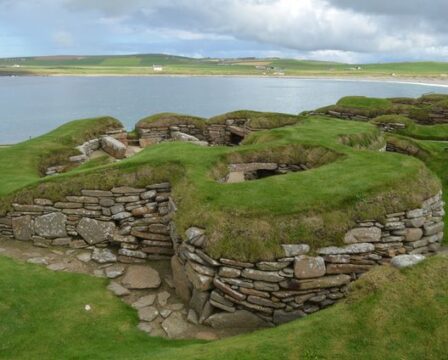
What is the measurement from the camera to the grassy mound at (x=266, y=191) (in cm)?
977

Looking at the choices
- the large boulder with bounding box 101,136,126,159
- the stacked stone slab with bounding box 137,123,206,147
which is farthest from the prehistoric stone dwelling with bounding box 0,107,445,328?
the stacked stone slab with bounding box 137,123,206,147

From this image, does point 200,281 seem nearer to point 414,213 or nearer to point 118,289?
point 118,289

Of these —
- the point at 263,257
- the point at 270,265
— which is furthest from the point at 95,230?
the point at 270,265

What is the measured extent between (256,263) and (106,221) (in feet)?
18.7

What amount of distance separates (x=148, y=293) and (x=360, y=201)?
19.9 feet

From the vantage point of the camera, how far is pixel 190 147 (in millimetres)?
15664

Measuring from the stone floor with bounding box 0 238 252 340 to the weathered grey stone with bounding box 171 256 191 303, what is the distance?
0.18 meters

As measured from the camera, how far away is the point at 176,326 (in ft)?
32.6

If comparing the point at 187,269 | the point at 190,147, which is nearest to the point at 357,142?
the point at 190,147

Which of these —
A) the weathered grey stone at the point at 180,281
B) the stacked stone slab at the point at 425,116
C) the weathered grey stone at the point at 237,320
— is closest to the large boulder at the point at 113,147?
the weathered grey stone at the point at 180,281

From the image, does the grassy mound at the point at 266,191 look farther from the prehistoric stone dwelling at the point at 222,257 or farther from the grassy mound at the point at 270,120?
the grassy mound at the point at 270,120

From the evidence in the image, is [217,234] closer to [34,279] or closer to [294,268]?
[294,268]

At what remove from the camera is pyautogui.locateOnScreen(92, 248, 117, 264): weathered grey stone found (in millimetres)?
12539

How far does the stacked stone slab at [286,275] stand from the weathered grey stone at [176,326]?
353 mm
